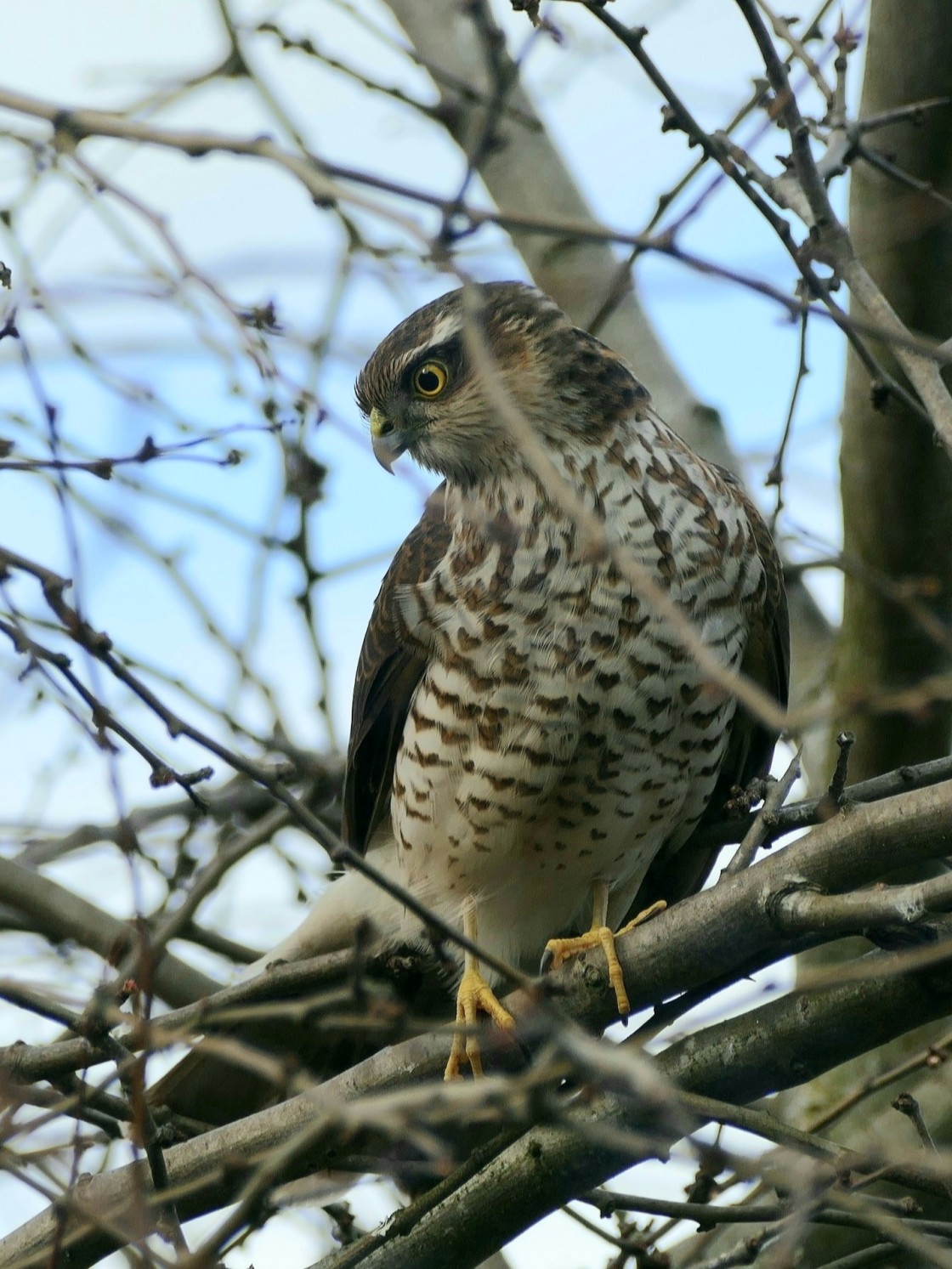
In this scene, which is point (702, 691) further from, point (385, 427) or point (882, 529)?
point (385, 427)

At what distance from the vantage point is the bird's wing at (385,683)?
4.36 metres

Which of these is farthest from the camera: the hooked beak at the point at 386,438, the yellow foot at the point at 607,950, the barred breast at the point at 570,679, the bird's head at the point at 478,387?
the hooked beak at the point at 386,438

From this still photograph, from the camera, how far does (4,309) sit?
3016mm

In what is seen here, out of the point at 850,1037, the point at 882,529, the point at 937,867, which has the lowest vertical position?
the point at 850,1037

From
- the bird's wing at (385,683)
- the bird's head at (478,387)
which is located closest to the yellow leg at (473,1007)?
the bird's wing at (385,683)

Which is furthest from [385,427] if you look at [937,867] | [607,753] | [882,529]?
[937,867]

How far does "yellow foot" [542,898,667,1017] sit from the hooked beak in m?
1.51

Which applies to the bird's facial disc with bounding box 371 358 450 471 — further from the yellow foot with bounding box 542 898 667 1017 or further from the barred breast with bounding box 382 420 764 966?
the yellow foot with bounding box 542 898 667 1017

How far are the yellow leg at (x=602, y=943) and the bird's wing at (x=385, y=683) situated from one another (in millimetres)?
731

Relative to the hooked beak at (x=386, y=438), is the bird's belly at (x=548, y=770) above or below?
below

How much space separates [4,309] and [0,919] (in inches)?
84.8

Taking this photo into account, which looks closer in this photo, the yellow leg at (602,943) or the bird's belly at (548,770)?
the yellow leg at (602,943)

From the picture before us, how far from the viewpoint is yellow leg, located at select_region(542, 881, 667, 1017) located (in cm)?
333

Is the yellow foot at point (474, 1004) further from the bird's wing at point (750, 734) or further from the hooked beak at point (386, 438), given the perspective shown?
the hooked beak at point (386, 438)
